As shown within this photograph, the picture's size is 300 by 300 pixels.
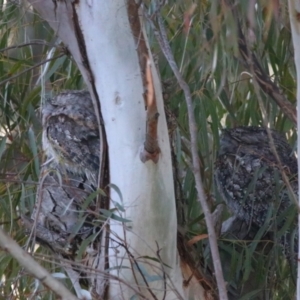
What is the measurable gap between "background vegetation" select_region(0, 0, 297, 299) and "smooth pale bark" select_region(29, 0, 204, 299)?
0.59 feet

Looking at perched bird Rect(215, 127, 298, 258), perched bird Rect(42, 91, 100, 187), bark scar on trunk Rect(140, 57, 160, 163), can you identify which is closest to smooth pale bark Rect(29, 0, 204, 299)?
bark scar on trunk Rect(140, 57, 160, 163)

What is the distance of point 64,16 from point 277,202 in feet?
2.48

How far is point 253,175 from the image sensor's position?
191 cm

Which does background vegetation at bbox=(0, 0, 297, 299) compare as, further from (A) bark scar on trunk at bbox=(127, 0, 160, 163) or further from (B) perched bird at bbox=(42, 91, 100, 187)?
(A) bark scar on trunk at bbox=(127, 0, 160, 163)

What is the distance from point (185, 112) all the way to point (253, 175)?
263mm

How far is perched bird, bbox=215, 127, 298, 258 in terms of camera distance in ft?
6.06

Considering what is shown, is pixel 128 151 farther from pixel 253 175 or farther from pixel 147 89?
pixel 253 175

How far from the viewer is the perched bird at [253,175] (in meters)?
1.85

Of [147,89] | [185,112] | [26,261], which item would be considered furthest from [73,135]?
[26,261]

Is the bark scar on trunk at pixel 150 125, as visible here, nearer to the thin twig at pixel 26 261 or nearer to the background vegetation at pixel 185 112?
the background vegetation at pixel 185 112

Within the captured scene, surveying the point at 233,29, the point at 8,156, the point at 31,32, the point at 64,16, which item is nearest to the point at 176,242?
A: the point at 64,16

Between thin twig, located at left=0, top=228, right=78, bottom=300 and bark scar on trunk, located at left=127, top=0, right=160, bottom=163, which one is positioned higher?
bark scar on trunk, located at left=127, top=0, right=160, bottom=163

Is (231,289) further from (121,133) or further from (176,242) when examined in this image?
(121,133)

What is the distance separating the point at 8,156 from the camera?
2080mm
